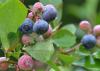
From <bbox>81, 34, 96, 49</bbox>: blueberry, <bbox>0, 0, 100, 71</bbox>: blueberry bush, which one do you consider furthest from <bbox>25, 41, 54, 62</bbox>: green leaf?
<bbox>81, 34, 96, 49</bbox>: blueberry

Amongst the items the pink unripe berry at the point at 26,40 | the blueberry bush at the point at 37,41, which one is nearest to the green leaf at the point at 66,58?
the blueberry bush at the point at 37,41

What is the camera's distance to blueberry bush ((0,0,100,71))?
0.87 meters

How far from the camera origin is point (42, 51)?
2.87 feet

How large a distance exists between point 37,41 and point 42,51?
0.12 ft

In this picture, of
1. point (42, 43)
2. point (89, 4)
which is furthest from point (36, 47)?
point (89, 4)

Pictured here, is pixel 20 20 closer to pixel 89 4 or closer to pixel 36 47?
pixel 36 47

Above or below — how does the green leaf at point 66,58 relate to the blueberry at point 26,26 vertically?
below

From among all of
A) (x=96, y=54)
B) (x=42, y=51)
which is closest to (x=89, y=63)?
(x=96, y=54)

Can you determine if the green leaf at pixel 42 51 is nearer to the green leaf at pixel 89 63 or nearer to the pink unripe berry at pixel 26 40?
the pink unripe berry at pixel 26 40

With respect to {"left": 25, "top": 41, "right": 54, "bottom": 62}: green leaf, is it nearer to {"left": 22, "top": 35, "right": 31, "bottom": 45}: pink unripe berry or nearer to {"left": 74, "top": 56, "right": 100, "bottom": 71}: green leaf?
{"left": 22, "top": 35, "right": 31, "bottom": 45}: pink unripe berry

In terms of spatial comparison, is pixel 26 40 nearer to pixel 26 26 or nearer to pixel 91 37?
Result: pixel 26 26

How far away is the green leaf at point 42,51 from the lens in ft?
2.81

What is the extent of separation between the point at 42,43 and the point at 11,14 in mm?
104

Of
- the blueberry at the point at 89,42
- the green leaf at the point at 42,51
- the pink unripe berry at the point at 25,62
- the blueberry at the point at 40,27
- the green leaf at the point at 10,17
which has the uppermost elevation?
the green leaf at the point at 10,17
